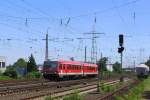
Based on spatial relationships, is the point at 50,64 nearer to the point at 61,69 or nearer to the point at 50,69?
the point at 50,69

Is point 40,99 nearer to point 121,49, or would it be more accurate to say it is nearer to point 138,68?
point 121,49

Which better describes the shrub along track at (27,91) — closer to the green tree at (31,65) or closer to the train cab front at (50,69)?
the train cab front at (50,69)

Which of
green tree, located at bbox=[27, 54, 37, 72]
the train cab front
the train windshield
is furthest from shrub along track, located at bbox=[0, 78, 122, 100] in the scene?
green tree, located at bbox=[27, 54, 37, 72]

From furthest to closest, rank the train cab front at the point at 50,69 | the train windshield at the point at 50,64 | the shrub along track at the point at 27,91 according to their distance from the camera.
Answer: the train windshield at the point at 50,64 → the train cab front at the point at 50,69 → the shrub along track at the point at 27,91

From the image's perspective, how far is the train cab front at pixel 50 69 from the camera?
196ft

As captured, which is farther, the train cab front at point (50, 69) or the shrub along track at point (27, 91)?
the train cab front at point (50, 69)

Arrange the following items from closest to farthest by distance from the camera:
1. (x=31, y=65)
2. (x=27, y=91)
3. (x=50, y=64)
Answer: (x=27, y=91), (x=50, y=64), (x=31, y=65)

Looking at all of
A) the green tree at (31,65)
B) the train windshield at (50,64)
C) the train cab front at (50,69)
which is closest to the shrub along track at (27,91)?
the train cab front at (50,69)

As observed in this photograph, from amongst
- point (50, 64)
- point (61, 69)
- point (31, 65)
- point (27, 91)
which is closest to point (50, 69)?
point (50, 64)

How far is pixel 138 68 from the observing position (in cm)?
9106

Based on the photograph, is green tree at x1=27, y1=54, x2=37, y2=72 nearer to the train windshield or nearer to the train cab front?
the train cab front

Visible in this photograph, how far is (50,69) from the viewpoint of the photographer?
60625mm

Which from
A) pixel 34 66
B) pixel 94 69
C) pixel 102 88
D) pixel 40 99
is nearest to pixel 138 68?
pixel 94 69

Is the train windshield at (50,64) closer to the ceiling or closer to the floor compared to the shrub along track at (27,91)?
closer to the ceiling
